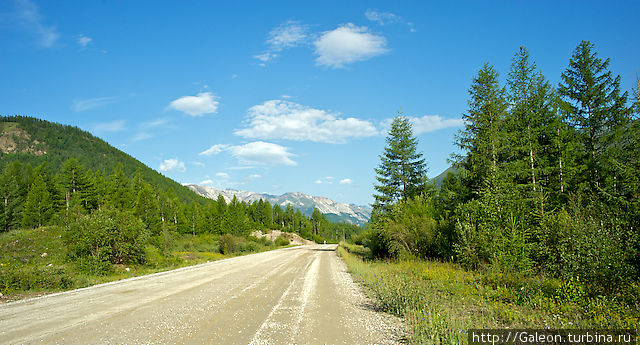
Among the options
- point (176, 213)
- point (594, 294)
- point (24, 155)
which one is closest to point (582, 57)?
point (594, 294)

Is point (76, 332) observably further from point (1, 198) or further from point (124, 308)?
point (1, 198)

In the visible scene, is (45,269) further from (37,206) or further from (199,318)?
(37,206)

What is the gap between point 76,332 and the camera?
6590 mm

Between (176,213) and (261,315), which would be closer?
(261,315)

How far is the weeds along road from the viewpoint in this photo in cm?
622

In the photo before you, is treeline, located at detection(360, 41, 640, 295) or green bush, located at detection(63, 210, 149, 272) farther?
green bush, located at detection(63, 210, 149, 272)

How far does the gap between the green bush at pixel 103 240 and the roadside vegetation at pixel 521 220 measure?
1584cm

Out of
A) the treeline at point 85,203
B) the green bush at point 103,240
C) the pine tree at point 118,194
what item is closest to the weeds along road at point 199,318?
the green bush at point 103,240

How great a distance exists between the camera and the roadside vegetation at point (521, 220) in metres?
6.96

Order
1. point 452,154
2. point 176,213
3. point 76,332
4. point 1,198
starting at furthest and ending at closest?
1. point 176,213
2. point 1,198
3. point 452,154
4. point 76,332

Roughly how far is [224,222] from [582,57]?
7085 centimetres

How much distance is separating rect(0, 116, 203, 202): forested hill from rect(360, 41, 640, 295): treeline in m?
140

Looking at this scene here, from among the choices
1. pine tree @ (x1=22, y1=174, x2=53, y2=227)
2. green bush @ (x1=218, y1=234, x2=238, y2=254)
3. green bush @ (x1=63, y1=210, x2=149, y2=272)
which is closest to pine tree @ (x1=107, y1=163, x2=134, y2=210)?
pine tree @ (x1=22, y1=174, x2=53, y2=227)

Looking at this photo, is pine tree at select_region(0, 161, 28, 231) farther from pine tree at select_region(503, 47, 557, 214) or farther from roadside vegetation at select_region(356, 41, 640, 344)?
pine tree at select_region(503, 47, 557, 214)
